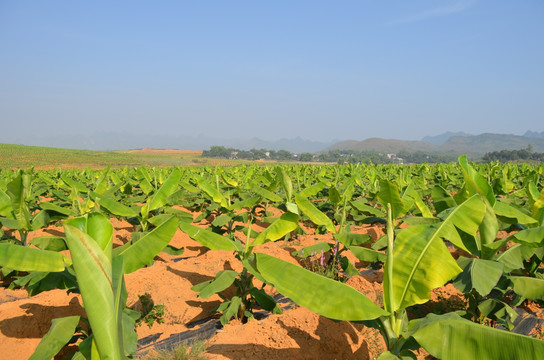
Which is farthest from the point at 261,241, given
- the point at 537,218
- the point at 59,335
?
the point at 537,218

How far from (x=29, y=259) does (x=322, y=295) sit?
1.74m

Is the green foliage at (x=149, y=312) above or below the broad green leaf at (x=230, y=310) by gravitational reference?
below

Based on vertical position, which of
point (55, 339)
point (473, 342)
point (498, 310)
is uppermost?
point (473, 342)

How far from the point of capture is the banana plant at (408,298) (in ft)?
5.08

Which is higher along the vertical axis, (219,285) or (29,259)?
(29,259)

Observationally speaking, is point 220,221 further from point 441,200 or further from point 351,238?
point 441,200


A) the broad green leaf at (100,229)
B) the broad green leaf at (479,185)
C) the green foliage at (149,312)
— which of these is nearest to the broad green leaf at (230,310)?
the green foliage at (149,312)

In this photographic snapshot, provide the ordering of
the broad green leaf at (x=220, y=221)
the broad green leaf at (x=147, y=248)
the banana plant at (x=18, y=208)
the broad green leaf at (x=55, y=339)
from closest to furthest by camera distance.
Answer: the broad green leaf at (x=55, y=339) < the broad green leaf at (x=147, y=248) < the banana plant at (x=18, y=208) < the broad green leaf at (x=220, y=221)

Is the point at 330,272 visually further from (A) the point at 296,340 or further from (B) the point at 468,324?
(B) the point at 468,324

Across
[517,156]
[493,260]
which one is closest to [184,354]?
[493,260]

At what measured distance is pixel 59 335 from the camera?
2.33 meters

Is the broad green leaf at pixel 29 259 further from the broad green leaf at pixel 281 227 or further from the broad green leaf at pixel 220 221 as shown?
the broad green leaf at pixel 220 221

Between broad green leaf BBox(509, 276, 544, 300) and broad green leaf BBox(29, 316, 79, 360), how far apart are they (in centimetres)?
361

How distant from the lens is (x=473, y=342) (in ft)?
5.16
